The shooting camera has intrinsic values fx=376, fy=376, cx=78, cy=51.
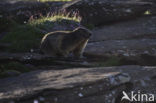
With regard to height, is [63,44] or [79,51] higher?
[63,44]

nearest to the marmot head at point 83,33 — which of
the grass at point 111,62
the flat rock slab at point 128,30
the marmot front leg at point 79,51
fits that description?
the marmot front leg at point 79,51

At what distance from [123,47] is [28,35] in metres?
4.29

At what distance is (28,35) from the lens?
650 inches

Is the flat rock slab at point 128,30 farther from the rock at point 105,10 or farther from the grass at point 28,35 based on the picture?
the grass at point 28,35

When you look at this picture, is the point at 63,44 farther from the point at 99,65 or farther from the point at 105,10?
the point at 105,10

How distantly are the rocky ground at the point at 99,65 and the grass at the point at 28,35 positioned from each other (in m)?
0.38

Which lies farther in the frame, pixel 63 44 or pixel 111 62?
pixel 63 44

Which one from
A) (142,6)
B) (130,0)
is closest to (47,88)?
(142,6)

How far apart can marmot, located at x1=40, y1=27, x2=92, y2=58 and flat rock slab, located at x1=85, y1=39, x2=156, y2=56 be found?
0.61m

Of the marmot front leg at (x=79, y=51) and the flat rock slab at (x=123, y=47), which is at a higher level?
the marmot front leg at (x=79, y=51)

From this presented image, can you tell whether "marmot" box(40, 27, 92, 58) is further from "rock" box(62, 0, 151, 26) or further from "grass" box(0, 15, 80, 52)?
"rock" box(62, 0, 151, 26)

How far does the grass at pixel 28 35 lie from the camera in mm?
15234

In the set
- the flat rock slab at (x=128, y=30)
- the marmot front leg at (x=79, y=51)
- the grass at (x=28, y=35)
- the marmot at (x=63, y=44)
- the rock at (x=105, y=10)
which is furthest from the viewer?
the rock at (x=105, y=10)

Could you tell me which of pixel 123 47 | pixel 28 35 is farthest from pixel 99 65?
pixel 28 35
